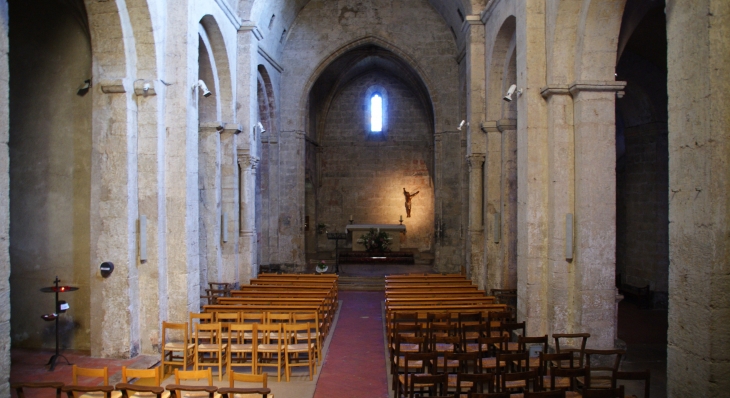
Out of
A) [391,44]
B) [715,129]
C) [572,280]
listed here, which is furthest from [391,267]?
[715,129]

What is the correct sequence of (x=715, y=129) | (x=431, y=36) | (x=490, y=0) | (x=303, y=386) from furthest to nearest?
(x=431, y=36) < (x=490, y=0) < (x=303, y=386) < (x=715, y=129)

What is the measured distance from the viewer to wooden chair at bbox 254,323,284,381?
7992 mm

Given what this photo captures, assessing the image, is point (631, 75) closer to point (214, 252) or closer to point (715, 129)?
point (715, 129)

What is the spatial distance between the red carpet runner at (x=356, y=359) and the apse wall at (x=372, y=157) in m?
11.8

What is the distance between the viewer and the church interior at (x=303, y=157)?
205 inches

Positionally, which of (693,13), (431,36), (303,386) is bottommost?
(303,386)

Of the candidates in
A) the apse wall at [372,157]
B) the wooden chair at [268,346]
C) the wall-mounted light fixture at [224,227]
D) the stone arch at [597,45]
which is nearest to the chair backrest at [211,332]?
the wooden chair at [268,346]

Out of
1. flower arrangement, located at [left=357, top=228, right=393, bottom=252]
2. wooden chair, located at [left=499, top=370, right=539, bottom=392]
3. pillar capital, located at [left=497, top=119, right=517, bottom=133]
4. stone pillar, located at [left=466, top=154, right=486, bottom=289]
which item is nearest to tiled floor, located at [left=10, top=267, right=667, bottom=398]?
wooden chair, located at [left=499, top=370, right=539, bottom=392]

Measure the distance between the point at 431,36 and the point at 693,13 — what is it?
15933 mm

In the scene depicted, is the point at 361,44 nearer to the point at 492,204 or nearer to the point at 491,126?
the point at 491,126

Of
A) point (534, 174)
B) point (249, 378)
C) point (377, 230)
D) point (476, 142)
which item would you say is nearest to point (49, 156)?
point (249, 378)

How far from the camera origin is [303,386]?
314 inches

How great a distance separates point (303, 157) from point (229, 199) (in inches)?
256

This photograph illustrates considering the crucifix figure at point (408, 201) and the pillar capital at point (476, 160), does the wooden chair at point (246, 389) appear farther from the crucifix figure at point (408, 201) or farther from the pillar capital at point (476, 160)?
the crucifix figure at point (408, 201)
